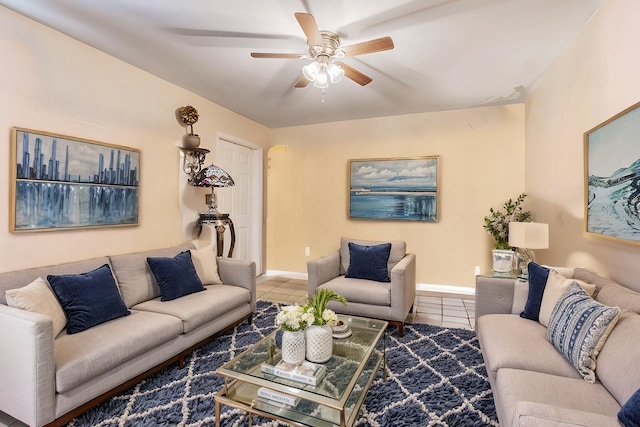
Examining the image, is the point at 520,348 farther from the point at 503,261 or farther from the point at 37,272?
the point at 37,272

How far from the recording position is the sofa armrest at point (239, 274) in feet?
10.4

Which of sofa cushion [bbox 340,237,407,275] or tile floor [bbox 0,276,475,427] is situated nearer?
tile floor [bbox 0,276,475,427]

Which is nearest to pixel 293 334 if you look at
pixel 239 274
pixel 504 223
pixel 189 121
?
pixel 239 274

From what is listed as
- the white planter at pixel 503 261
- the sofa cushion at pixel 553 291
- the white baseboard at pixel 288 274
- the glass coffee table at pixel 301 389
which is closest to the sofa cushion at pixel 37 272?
the glass coffee table at pixel 301 389

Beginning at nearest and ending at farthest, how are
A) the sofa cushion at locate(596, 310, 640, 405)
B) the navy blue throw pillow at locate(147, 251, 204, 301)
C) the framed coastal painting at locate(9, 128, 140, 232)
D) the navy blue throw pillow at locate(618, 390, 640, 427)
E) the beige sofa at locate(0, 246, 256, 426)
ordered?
the navy blue throw pillow at locate(618, 390, 640, 427) → the sofa cushion at locate(596, 310, 640, 405) → the beige sofa at locate(0, 246, 256, 426) → the framed coastal painting at locate(9, 128, 140, 232) → the navy blue throw pillow at locate(147, 251, 204, 301)

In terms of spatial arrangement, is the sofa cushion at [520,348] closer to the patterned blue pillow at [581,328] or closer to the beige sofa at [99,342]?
the patterned blue pillow at [581,328]

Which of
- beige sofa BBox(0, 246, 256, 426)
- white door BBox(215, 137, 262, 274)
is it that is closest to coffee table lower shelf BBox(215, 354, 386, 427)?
beige sofa BBox(0, 246, 256, 426)

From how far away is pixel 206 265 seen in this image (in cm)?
315

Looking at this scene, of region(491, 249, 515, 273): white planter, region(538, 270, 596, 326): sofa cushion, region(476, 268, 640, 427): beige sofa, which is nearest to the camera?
region(476, 268, 640, 427): beige sofa

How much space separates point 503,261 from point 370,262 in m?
1.30

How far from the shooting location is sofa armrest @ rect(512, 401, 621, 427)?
1.07 m

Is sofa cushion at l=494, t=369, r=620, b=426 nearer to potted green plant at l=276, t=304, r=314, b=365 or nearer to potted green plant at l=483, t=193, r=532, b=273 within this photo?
potted green plant at l=276, t=304, r=314, b=365

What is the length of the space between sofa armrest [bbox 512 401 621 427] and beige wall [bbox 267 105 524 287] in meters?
3.38

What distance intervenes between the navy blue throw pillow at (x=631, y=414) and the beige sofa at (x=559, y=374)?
0.03 m
